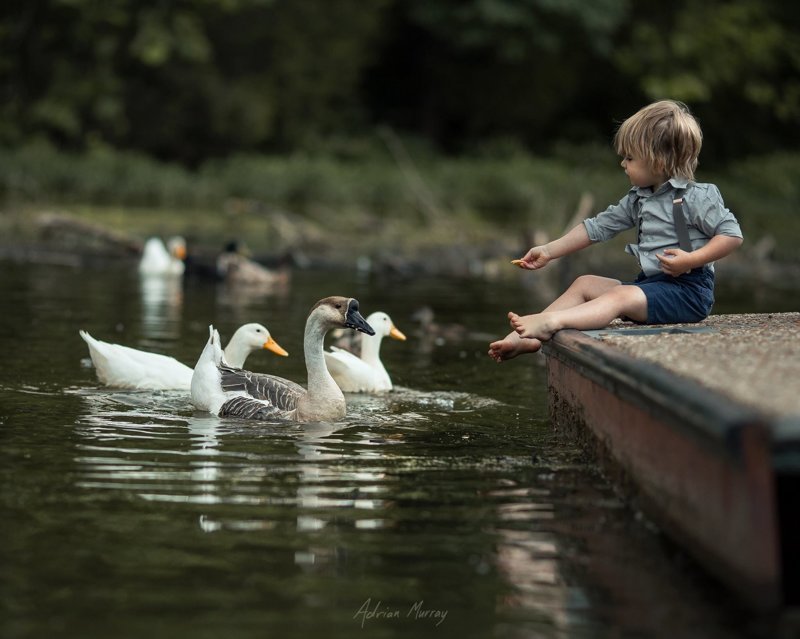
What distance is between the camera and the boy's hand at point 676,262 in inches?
281

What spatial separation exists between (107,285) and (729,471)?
584 inches

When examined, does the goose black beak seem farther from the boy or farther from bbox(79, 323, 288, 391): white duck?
the boy

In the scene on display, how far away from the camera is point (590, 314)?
286 inches

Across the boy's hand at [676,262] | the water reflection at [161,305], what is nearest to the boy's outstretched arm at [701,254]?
the boy's hand at [676,262]

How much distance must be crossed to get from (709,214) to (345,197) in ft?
88.9

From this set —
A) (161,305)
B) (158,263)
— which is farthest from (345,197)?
(161,305)

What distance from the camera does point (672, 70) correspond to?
4166 centimetres

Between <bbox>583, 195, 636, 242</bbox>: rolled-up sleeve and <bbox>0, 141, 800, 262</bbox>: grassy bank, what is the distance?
18.8 meters

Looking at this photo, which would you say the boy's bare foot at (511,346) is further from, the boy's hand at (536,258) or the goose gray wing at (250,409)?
the goose gray wing at (250,409)

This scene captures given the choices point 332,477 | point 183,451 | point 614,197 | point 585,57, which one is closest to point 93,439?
point 183,451

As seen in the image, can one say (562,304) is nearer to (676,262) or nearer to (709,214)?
(676,262)

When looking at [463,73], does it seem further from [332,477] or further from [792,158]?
[332,477]

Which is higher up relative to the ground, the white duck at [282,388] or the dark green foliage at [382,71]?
the dark green foliage at [382,71]

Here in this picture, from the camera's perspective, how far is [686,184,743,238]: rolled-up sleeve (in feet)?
23.7
